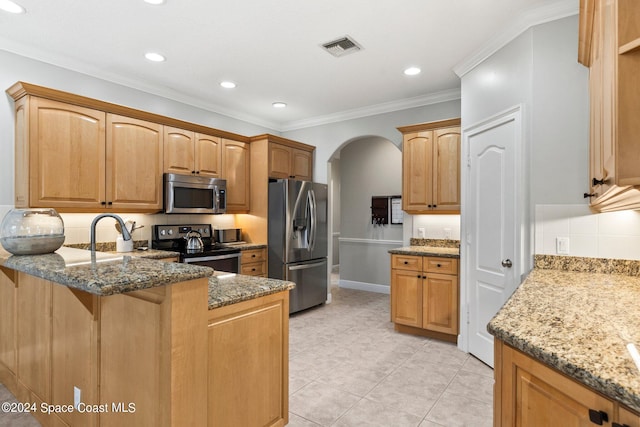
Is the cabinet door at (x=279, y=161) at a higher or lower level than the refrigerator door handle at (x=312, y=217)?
higher

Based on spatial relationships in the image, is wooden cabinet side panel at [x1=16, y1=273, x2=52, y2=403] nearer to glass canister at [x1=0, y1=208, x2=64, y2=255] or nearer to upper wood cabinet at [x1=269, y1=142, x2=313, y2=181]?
glass canister at [x1=0, y1=208, x2=64, y2=255]

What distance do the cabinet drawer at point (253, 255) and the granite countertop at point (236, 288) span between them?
2254 millimetres

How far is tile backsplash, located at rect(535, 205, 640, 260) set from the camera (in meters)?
2.19

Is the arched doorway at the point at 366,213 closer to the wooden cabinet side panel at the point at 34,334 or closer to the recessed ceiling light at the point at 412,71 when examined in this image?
the recessed ceiling light at the point at 412,71

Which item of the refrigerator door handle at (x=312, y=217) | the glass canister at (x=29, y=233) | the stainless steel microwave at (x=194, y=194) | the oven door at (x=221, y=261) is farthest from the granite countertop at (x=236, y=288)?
the refrigerator door handle at (x=312, y=217)

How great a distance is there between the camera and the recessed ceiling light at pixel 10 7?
7.89ft

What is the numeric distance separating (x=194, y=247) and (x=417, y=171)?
2.56 meters

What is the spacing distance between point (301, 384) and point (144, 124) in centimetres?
287

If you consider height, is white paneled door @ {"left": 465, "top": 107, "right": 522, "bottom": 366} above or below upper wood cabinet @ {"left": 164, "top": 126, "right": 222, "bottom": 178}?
below

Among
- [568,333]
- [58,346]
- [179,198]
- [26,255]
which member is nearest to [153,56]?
[179,198]

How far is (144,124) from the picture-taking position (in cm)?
360

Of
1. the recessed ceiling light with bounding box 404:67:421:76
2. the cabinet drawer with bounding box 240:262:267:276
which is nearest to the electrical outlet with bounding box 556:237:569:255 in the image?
the recessed ceiling light with bounding box 404:67:421:76

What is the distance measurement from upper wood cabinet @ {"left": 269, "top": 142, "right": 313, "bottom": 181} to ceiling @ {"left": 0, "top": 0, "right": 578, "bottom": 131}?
78 cm

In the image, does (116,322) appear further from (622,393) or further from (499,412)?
(622,393)
